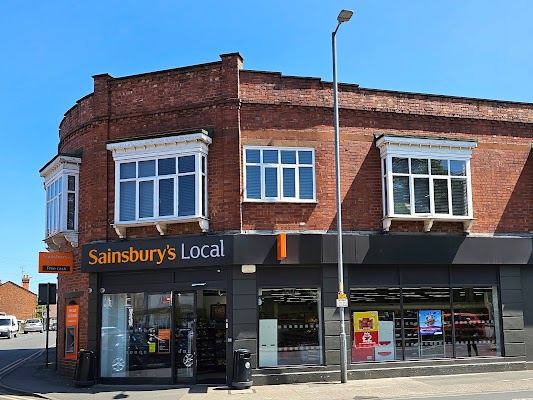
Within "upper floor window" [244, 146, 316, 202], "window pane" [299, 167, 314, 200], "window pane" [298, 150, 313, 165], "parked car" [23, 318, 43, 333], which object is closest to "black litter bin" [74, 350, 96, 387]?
"upper floor window" [244, 146, 316, 202]

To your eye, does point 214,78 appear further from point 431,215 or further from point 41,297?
point 41,297

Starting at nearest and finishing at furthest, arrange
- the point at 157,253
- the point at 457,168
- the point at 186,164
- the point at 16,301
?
the point at 157,253 → the point at 186,164 → the point at 457,168 → the point at 16,301

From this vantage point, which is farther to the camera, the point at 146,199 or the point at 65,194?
the point at 65,194

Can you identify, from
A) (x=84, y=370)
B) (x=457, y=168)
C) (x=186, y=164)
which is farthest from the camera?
(x=457, y=168)

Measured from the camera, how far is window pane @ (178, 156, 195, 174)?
15727mm

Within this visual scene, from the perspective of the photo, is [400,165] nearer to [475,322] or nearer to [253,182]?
[253,182]

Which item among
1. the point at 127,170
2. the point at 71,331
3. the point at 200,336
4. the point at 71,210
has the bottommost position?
the point at 200,336

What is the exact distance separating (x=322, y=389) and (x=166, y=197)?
6.49 meters

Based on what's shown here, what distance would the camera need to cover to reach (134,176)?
16172 mm

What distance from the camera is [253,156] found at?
15.9m

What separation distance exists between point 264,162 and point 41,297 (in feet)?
35.6

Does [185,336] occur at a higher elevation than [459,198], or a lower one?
lower

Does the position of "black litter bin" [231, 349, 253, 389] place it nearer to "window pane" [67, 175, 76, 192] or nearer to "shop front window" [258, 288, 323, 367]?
"shop front window" [258, 288, 323, 367]

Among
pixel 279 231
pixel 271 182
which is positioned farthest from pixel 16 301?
pixel 279 231
